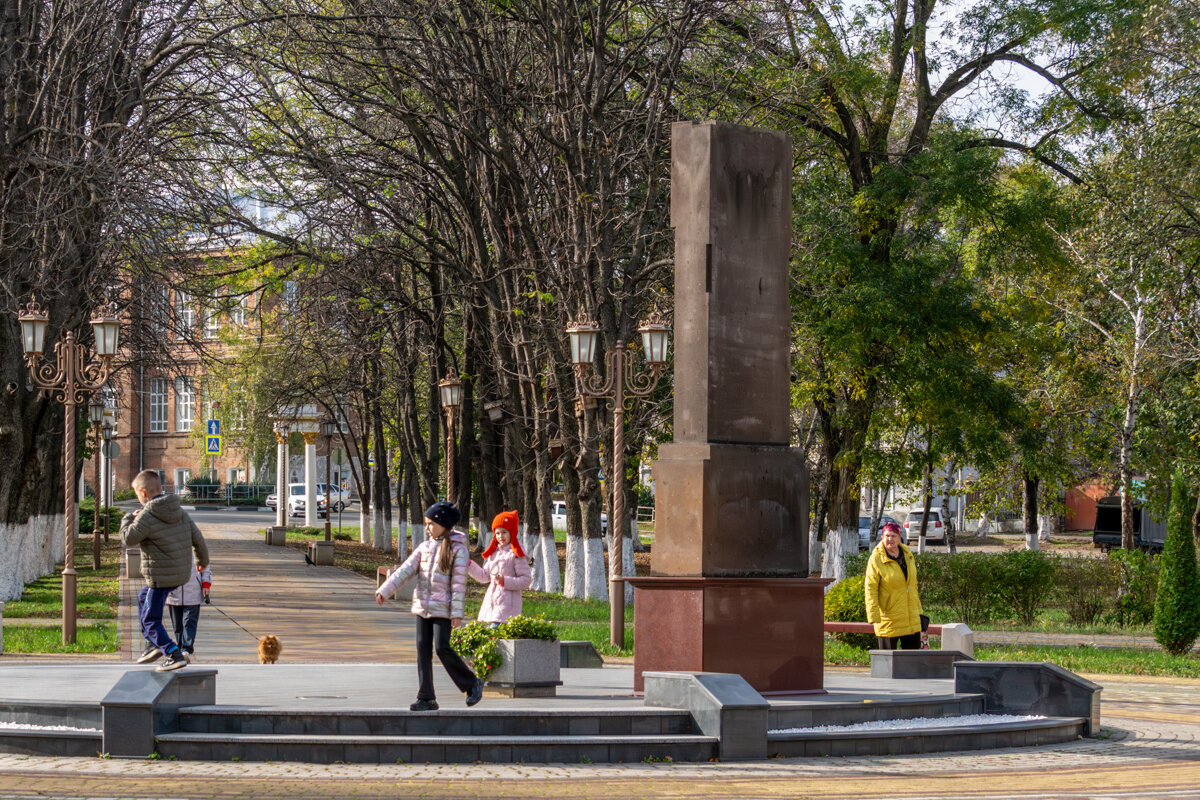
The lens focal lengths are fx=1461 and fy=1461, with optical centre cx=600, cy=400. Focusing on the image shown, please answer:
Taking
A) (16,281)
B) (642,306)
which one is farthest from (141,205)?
(642,306)

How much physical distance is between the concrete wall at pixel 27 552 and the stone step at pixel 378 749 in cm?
1539

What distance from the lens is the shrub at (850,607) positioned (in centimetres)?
1883

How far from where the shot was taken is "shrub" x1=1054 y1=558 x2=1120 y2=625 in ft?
85.3

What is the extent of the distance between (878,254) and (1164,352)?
8595mm

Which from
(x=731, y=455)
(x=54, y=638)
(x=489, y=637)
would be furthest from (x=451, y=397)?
(x=731, y=455)

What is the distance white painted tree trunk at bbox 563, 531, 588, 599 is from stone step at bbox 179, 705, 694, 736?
17319mm

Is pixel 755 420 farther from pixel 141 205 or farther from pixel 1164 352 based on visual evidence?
pixel 1164 352

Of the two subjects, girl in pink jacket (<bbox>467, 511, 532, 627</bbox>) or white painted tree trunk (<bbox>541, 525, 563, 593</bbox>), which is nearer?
girl in pink jacket (<bbox>467, 511, 532, 627</bbox>)

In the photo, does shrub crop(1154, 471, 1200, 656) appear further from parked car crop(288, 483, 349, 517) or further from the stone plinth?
parked car crop(288, 483, 349, 517)

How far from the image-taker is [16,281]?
24.6 m

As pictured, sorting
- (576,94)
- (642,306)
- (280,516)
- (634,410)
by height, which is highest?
(576,94)

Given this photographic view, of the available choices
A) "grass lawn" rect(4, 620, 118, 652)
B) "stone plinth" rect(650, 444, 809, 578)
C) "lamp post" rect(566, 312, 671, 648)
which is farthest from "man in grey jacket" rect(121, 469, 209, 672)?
"lamp post" rect(566, 312, 671, 648)

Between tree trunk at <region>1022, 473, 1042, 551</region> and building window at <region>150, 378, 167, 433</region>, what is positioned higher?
building window at <region>150, 378, 167, 433</region>

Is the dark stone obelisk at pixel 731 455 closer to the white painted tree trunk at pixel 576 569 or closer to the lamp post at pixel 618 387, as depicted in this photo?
the lamp post at pixel 618 387
